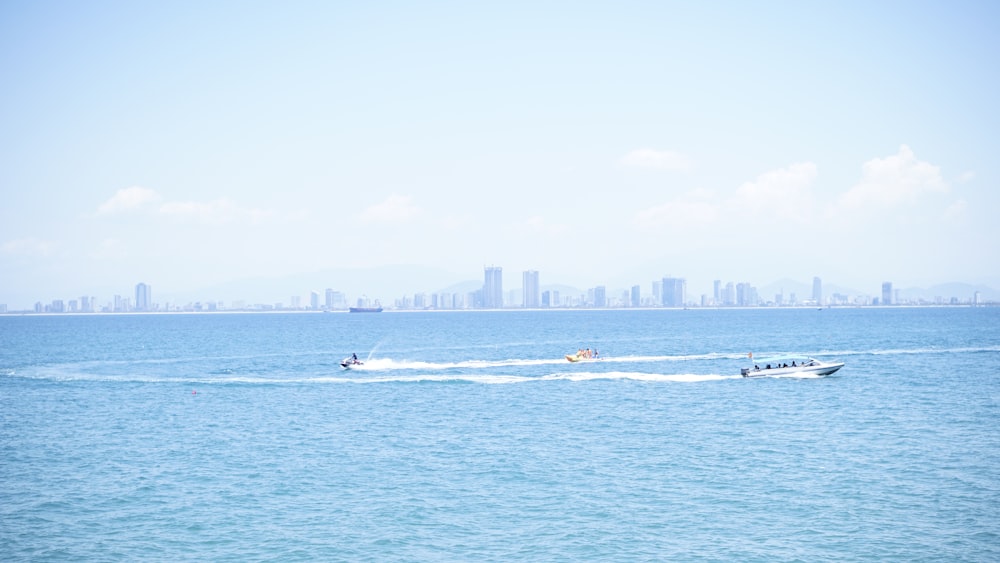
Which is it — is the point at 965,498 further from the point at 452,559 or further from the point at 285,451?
the point at 285,451

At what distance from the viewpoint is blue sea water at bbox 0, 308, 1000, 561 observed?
35.3 meters

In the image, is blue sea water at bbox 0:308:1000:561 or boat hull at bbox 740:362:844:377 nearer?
blue sea water at bbox 0:308:1000:561

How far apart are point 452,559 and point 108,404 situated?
5656 centimetres

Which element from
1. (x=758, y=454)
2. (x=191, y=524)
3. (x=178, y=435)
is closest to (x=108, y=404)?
(x=178, y=435)

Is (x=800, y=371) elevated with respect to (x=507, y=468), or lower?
elevated

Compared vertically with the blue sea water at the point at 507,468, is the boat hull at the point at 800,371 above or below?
above

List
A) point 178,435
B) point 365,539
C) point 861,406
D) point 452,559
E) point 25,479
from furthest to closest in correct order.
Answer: point 861,406, point 178,435, point 25,479, point 365,539, point 452,559

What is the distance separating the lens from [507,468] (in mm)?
48500

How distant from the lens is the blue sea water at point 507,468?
35.3 m

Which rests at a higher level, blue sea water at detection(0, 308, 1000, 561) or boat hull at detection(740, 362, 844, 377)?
boat hull at detection(740, 362, 844, 377)

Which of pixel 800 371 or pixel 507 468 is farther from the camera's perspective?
pixel 800 371

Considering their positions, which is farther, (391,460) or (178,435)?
(178,435)

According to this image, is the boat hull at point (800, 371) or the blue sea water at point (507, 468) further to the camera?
the boat hull at point (800, 371)

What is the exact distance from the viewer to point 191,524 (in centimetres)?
3834
